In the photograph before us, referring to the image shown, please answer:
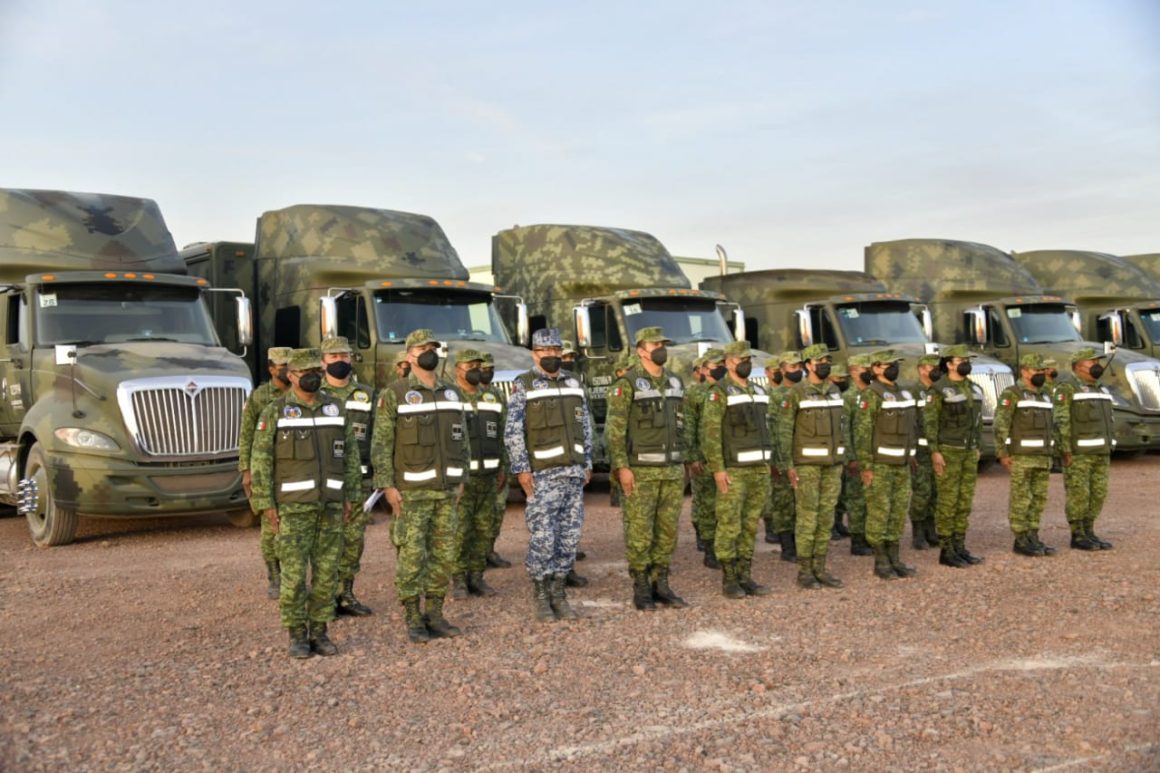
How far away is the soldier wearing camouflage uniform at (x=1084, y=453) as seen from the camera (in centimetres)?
896

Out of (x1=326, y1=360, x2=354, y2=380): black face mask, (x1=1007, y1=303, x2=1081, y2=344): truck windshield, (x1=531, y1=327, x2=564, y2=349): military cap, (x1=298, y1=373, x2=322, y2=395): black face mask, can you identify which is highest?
(x1=1007, y1=303, x2=1081, y2=344): truck windshield

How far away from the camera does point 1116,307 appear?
17953mm

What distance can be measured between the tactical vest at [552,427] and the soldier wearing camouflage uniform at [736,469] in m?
1.07

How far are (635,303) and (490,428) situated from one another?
18.0 feet

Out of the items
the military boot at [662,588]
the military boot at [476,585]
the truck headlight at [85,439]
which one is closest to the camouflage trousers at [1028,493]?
the military boot at [662,588]

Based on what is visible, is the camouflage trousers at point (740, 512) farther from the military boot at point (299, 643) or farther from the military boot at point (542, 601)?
the military boot at point (299, 643)

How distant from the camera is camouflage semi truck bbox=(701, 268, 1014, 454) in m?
14.1

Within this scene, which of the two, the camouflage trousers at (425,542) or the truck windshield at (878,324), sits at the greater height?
the truck windshield at (878,324)

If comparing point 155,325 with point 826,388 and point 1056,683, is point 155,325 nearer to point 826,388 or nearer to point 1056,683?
point 826,388

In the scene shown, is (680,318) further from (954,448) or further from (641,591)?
(641,591)

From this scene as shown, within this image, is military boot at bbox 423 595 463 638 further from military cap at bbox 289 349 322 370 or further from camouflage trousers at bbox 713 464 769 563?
camouflage trousers at bbox 713 464 769 563

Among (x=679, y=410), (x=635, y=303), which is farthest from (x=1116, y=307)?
(x=679, y=410)

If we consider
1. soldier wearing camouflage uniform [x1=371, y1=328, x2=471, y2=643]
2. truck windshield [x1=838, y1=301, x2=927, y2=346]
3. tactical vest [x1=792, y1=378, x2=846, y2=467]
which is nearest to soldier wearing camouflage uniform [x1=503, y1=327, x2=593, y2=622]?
soldier wearing camouflage uniform [x1=371, y1=328, x2=471, y2=643]

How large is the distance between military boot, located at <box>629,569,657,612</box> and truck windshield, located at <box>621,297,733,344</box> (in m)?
5.72
